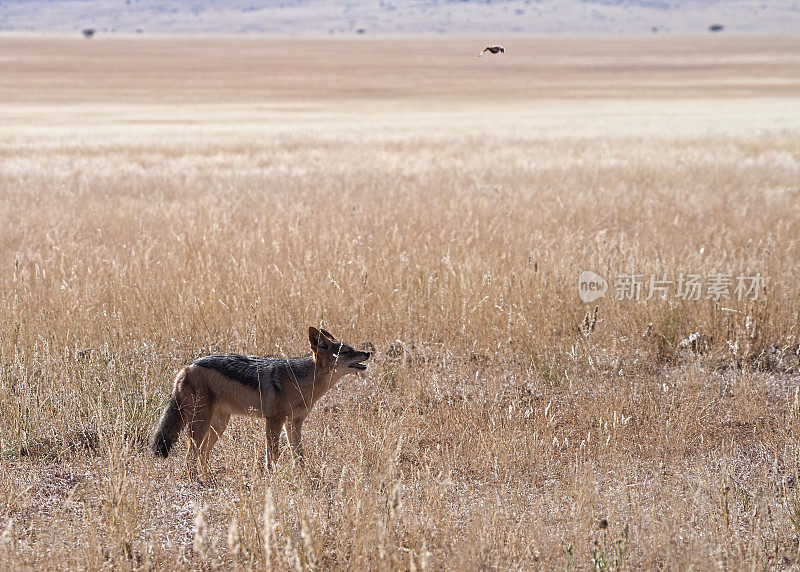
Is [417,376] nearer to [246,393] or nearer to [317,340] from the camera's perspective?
[317,340]

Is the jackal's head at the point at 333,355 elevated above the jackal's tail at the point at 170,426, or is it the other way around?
the jackal's head at the point at 333,355

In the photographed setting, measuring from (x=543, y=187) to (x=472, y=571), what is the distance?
14.2 meters

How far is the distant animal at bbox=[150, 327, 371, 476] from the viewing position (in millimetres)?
4246

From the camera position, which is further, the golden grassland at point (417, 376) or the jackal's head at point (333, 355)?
the jackal's head at point (333, 355)

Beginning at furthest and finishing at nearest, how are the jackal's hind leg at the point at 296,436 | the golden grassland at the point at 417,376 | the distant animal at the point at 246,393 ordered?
the jackal's hind leg at the point at 296,436 → the distant animal at the point at 246,393 → the golden grassland at the point at 417,376

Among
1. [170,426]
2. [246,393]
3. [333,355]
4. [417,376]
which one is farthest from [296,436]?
[417,376]

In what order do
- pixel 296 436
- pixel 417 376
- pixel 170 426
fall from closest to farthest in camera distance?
1. pixel 170 426
2. pixel 296 436
3. pixel 417 376

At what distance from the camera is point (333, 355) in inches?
170

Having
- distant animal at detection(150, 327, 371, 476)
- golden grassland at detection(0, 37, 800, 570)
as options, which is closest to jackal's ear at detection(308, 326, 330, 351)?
distant animal at detection(150, 327, 371, 476)

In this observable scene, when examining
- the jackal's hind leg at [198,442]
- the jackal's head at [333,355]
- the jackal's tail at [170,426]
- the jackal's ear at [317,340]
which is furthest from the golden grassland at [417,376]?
the jackal's ear at [317,340]

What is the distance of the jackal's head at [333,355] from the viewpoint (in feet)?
14.0

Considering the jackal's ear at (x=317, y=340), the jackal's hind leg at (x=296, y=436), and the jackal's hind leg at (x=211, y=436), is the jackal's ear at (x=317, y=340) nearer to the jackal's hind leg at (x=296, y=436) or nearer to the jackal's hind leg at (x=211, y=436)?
the jackal's hind leg at (x=296, y=436)

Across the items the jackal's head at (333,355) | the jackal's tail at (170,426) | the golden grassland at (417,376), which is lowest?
the golden grassland at (417,376)

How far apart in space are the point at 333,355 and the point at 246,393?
49cm
